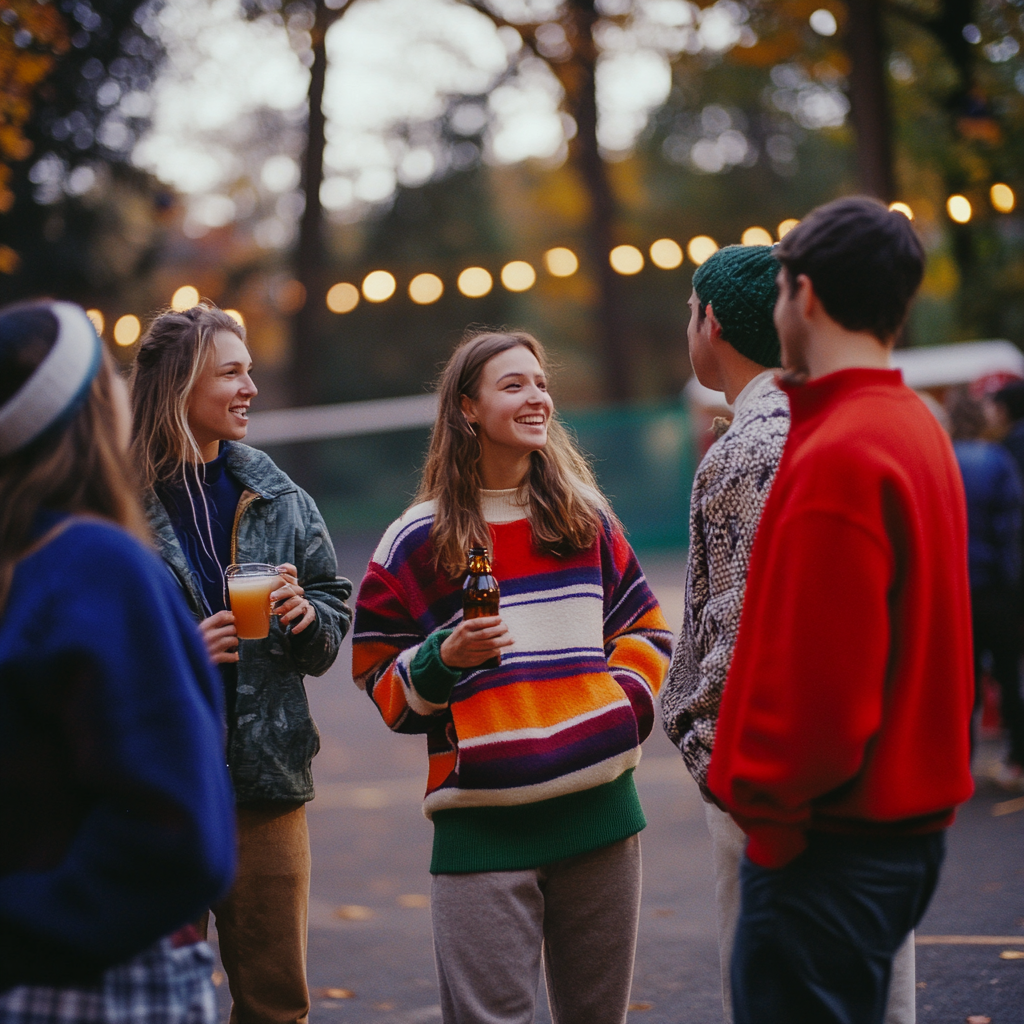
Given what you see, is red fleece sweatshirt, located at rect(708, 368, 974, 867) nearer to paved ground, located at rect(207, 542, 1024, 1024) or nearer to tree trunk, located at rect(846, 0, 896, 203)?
paved ground, located at rect(207, 542, 1024, 1024)

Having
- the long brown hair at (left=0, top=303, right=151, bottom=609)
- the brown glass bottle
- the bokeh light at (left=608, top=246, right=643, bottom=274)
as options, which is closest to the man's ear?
the brown glass bottle

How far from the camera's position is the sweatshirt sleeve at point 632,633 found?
2975mm

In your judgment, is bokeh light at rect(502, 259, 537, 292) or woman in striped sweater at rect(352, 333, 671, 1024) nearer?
woman in striped sweater at rect(352, 333, 671, 1024)

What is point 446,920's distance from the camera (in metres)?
2.75

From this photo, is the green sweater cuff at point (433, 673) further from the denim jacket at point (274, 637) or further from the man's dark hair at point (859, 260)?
the man's dark hair at point (859, 260)

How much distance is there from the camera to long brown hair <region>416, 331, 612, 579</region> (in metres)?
2.96

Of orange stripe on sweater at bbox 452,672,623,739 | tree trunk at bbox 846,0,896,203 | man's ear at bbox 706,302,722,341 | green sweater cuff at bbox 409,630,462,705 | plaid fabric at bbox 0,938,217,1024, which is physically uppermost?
tree trunk at bbox 846,0,896,203

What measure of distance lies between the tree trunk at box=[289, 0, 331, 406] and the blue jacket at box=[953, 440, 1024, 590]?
1617cm

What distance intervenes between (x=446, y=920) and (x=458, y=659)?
2.05 feet

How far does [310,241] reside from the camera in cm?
2122

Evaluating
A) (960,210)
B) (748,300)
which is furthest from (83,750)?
(960,210)

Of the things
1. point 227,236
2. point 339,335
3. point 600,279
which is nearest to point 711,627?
point 600,279

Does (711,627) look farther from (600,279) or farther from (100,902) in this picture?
(600,279)

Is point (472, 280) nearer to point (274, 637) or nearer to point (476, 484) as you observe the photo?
point (476, 484)
